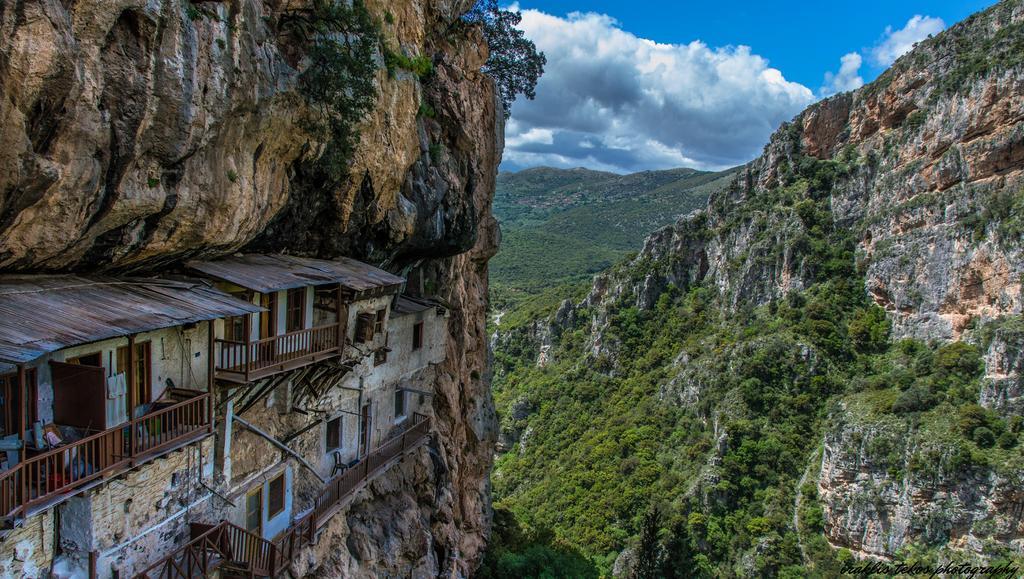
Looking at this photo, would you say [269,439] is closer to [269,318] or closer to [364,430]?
[269,318]

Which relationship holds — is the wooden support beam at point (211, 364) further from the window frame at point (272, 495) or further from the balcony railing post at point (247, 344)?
the window frame at point (272, 495)

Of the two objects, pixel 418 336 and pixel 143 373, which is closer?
pixel 143 373

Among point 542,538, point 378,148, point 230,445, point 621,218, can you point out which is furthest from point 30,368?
A: point 621,218

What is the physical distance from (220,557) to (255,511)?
238 cm

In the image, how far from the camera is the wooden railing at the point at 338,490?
43.3 feet

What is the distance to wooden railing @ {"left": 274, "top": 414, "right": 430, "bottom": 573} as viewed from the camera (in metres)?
13.2

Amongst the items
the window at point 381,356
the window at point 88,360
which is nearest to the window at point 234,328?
the window at point 88,360

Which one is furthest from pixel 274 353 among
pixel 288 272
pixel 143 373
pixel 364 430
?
pixel 364 430

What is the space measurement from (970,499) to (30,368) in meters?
46.1

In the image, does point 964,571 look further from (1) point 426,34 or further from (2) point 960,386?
(1) point 426,34

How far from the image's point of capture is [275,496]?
14.2m

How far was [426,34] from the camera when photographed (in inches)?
789

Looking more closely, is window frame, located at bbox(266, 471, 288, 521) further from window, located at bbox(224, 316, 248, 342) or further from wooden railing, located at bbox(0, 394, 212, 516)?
wooden railing, located at bbox(0, 394, 212, 516)

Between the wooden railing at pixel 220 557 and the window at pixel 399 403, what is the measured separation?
8.07m
